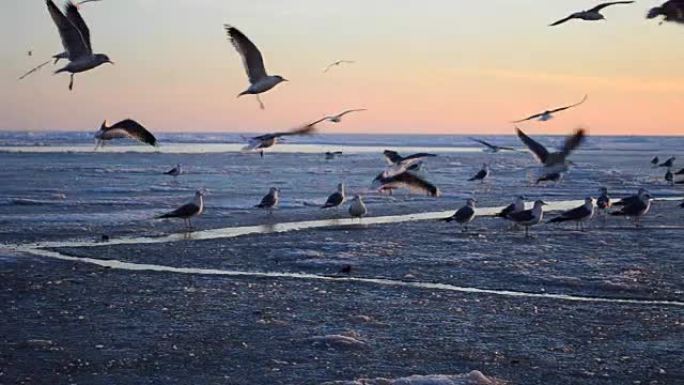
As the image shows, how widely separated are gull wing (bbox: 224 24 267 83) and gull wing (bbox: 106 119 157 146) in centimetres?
152

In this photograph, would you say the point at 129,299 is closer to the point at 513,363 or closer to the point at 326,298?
the point at 326,298

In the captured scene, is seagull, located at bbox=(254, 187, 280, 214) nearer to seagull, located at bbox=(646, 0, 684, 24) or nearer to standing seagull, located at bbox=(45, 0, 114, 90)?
standing seagull, located at bbox=(45, 0, 114, 90)

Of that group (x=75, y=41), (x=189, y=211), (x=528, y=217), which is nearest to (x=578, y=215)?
(x=528, y=217)

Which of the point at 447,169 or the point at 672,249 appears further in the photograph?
the point at 447,169

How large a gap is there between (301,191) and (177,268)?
47.8 feet

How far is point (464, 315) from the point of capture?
973 cm

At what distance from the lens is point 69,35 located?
10594 mm

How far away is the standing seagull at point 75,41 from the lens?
34.4 ft

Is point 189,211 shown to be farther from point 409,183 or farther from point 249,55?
point 249,55

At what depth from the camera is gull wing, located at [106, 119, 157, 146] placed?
11391mm

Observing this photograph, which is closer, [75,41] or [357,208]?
[75,41]

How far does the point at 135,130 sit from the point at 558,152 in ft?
19.3

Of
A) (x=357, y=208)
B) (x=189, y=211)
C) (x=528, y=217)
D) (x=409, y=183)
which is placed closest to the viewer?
(x=409, y=183)

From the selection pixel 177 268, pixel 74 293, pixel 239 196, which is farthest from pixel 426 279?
pixel 239 196
